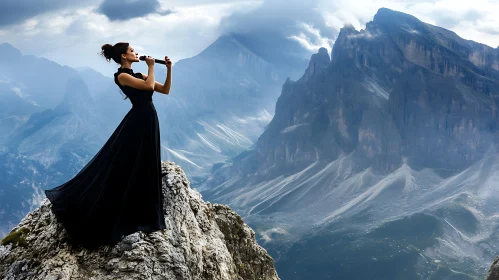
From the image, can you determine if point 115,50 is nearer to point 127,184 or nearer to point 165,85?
point 165,85

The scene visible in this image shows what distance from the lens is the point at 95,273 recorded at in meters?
10.5

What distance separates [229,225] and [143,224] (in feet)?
16.5

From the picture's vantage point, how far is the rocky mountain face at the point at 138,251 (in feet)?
34.5

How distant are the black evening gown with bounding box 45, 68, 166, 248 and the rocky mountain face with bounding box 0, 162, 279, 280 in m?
0.39

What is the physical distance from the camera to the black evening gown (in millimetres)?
11469

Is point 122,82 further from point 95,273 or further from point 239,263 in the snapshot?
point 239,263

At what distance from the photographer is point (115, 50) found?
1204cm

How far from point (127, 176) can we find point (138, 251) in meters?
1.93

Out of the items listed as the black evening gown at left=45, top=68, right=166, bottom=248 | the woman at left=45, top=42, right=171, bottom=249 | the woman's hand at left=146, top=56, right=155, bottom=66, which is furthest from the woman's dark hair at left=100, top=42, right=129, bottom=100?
the woman's hand at left=146, top=56, right=155, bottom=66

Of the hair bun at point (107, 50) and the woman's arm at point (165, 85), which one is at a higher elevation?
the hair bun at point (107, 50)

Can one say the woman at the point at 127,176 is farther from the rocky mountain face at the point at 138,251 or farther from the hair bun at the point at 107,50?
the rocky mountain face at the point at 138,251

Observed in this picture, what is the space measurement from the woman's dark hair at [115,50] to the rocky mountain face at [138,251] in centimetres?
317

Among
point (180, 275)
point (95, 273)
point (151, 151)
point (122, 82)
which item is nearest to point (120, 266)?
point (95, 273)

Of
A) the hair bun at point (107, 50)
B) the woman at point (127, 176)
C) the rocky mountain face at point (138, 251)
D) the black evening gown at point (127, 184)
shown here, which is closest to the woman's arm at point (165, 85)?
the woman at point (127, 176)
